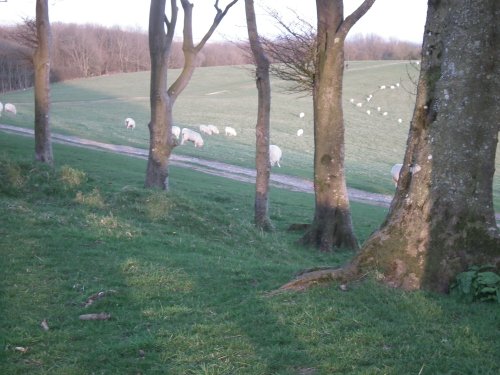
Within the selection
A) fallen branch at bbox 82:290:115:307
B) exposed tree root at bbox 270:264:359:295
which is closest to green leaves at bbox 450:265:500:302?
exposed tree root at bbox 270:264:359:295

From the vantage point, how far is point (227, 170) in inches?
1371

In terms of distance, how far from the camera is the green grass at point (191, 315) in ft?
15.6

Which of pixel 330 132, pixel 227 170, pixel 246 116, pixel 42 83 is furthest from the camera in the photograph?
pixel 246 116

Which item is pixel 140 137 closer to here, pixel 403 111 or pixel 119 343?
pixel 403 111

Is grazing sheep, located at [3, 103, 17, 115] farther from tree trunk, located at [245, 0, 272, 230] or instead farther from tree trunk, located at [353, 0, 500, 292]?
tree trunk, located at [353, 0, 500, 292]

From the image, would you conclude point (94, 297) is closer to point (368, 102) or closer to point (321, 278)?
point (321, 278)

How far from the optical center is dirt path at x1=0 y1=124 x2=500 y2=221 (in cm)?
3061

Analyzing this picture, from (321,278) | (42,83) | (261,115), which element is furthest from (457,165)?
(42,83)

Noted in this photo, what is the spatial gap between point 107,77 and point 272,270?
103803 mm

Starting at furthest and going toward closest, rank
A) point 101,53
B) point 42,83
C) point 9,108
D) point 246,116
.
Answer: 1. point 101,53
2. point 246,116
3. point 9,108
4. point 42,83

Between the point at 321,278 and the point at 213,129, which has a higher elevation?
the point at 321,278

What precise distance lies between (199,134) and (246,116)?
57.6ft

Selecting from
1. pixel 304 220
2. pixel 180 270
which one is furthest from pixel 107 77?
pixel 180 270

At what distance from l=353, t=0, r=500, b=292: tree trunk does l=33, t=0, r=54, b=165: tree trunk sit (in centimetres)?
1521
